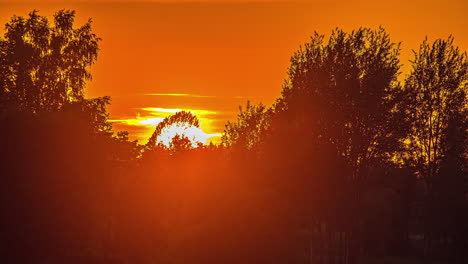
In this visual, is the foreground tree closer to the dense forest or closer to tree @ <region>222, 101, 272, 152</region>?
the dense forest

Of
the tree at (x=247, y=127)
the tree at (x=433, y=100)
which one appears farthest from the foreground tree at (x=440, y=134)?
the tree at (x=247, y=127)

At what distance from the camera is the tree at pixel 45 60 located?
7094 cm

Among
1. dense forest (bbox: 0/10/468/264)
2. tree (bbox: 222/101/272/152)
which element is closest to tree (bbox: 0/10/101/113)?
dense forest (bbox: 0/10/468/264)

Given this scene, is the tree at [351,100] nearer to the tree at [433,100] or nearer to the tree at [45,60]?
the tree at [433,100]

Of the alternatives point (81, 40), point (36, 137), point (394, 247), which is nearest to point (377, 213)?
point (394, 247)

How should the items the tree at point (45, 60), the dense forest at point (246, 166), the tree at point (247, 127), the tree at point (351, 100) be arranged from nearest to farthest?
the dense forest at point (246, 166), the tree at point (351, 100), the tree at point (45, 60), the tree at point (247, 127)

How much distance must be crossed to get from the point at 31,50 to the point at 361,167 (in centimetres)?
3037

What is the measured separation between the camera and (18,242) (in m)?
41.9

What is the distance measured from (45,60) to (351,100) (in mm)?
28476

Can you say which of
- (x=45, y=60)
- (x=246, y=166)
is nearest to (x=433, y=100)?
(x=246, y=166)

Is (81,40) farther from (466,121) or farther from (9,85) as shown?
(466,121)

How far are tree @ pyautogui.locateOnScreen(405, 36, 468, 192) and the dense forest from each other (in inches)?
4.2

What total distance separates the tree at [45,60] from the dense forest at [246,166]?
0.11 meters

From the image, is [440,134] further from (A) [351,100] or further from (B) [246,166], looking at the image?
(B) [246,166]
